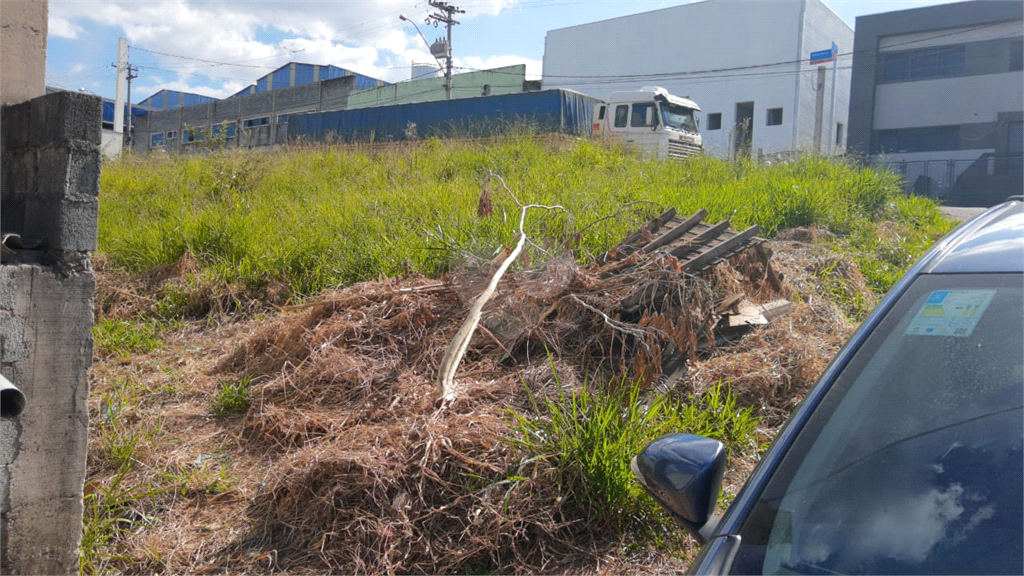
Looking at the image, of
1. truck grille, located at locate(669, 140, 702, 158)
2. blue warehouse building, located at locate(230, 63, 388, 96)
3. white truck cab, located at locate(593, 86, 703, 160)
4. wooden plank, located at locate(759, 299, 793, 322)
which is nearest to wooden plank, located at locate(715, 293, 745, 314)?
wooden plank, located at locate(759, 299, 793, 322)

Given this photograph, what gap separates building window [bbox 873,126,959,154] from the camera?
30.9 meters

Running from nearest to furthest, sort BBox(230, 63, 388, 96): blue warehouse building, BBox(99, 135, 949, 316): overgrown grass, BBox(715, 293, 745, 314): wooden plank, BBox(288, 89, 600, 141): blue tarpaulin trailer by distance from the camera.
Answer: BBox(715, 293, 745, 314): wooden plank < BBox(99, 135, 949, 316): overgrown grass < BBox(288, 89, 600, 141): blue tarpaulin trailer < BBox(230, 63, 388, 96): blue warehouse building

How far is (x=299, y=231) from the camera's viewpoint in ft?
25.3

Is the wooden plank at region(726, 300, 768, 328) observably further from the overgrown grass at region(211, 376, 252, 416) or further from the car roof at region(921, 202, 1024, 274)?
the overgrown grass at region(211, 376, 252, 416)

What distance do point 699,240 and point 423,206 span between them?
3.52 m

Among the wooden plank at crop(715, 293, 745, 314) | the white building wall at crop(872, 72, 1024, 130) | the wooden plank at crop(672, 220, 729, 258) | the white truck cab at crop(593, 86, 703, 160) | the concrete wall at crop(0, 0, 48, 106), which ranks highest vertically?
the white building wall at crop(872, 72, 1024, 130)

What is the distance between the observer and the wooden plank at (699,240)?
511 cm

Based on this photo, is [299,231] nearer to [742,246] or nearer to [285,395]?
[285,395]

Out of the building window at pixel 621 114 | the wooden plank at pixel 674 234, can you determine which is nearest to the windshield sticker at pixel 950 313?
the wooden plank at pixel 674 234

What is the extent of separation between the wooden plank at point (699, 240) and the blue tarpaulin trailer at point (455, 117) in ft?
30.5

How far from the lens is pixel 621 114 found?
736 inches

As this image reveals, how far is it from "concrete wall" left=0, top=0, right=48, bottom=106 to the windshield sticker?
3.44 metres

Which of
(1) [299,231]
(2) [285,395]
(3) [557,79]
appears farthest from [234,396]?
(3) [557,79]

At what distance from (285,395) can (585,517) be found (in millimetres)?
2123
